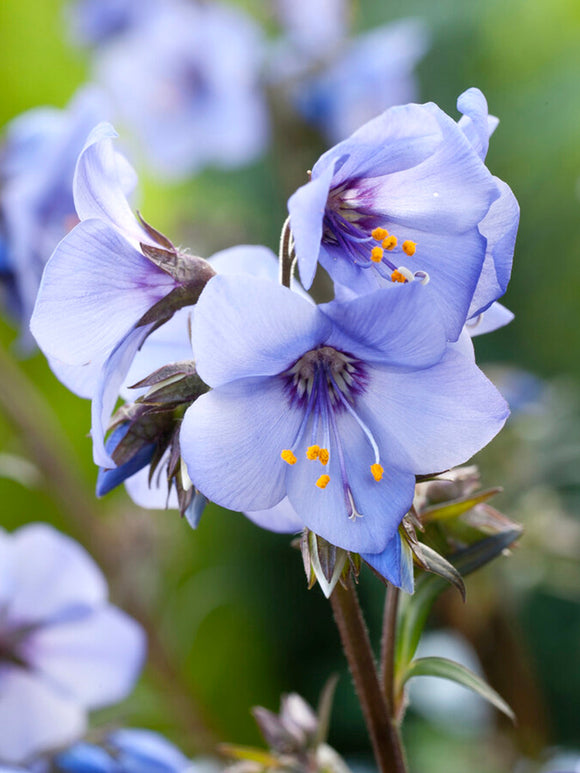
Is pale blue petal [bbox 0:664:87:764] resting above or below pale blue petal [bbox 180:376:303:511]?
below

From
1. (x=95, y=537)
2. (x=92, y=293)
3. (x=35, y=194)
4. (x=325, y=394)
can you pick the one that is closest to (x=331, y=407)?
(x=325, y=394)

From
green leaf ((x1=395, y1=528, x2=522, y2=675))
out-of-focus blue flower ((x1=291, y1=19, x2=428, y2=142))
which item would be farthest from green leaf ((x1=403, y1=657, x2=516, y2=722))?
out-of-focus blue flower ((x1=291, y1=19, x2=428, y2=142))

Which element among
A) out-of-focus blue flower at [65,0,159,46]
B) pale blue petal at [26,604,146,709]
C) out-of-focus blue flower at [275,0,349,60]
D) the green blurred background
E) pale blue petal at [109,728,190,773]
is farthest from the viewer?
out-of-focus blue flower at [65,0,159,46]

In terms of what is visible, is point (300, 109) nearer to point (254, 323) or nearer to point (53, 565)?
point (53, 565)

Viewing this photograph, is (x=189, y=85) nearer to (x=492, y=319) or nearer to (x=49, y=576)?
(x=49, y=576)

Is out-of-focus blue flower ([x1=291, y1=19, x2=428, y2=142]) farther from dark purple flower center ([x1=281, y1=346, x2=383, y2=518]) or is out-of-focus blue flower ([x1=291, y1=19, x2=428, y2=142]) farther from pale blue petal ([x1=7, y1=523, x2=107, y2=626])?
dark purple flower center ([x1=281, y1=346, x2=383, y2=518])

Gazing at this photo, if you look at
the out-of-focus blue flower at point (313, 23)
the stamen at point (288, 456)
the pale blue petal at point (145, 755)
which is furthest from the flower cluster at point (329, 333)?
the out-of-focus blue flower at point (313, 23)

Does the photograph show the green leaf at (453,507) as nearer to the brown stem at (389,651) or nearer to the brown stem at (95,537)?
the brown stem at (389,651)
